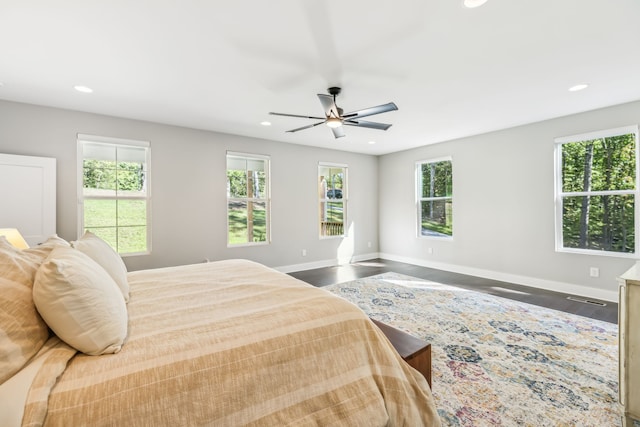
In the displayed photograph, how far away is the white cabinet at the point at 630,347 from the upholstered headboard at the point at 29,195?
220 inches

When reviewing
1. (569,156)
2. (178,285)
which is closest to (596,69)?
(569,156)

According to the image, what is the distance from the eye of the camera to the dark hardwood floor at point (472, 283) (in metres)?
3.63

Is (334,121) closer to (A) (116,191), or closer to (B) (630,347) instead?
(B) (630,347)

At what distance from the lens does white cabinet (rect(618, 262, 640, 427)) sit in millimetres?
1642

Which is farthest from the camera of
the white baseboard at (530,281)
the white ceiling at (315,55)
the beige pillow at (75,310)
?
the white baseboard at (530,281)

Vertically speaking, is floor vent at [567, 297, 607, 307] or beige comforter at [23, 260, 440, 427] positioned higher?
beige comforter at [23, 260, 440, 427]

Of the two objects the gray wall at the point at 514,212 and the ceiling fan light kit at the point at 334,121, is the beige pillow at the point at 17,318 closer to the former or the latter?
the ceiling fan light kit at the point at 334,121

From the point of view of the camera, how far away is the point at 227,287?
197 cm

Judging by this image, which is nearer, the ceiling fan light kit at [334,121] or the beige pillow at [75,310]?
the beige pillow at [75,310]

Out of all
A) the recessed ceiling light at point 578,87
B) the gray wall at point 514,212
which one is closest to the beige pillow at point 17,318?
the recessed ceiling light at point 578,87

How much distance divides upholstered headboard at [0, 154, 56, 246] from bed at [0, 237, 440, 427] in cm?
256

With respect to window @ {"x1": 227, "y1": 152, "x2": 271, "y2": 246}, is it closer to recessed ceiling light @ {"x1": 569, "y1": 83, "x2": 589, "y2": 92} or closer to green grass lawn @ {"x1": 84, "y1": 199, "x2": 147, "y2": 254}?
green grass lawn @ {"x1": 84, "y1": 199, "x2": 147, "y2": 254}

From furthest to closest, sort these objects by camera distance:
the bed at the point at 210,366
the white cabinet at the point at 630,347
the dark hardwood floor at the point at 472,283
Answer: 1. the dark hardwood floor at the point at 472,283
2. the white cabinet at the point at 630,347
3. the bed at the point at 210,366

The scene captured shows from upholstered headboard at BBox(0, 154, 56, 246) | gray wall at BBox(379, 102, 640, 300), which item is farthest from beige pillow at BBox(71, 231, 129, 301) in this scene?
gray wall at BBox(379, 102, 640, 300)
